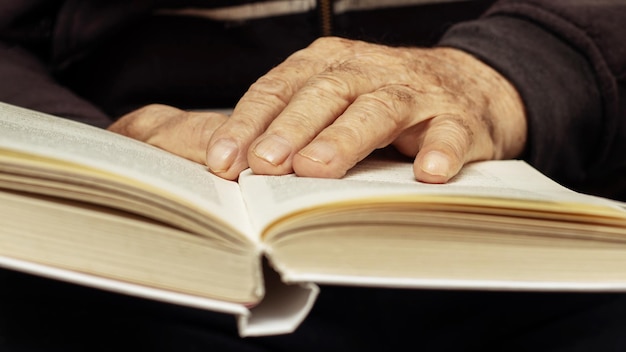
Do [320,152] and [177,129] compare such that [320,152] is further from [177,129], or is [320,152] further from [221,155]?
[177,129]

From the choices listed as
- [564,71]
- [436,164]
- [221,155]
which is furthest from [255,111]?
[564,71]

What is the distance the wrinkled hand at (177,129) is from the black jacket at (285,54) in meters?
0.16

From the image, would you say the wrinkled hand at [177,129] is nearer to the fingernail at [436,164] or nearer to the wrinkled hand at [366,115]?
the wrinkled hand at [366,115]

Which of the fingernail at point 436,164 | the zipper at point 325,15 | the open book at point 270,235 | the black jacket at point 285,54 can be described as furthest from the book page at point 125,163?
the zipper at point 325,15

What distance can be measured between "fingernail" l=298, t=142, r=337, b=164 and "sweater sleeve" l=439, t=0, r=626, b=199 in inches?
14.4

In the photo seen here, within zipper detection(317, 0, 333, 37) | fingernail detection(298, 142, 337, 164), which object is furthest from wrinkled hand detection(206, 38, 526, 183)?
zipper detection(317, 0, 333, 37)

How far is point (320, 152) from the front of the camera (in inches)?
21.9

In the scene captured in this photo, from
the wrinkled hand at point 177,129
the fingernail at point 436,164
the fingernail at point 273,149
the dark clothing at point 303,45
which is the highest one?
the fingernail at point 273,149

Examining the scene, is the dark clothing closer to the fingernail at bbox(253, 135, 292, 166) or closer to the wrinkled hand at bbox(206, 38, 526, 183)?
the wrinkled hand at bbox(206, 38, 526, 183)

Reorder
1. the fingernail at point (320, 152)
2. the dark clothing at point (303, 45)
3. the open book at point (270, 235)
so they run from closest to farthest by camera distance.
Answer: the open book at point (270, 235) → the fingernail at point (320, 152) → the dark clothing at point (303, 45)

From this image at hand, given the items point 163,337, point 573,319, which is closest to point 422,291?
point 573,319

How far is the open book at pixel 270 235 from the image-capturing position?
0.41 meters

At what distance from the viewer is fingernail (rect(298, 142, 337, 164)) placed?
0.55m

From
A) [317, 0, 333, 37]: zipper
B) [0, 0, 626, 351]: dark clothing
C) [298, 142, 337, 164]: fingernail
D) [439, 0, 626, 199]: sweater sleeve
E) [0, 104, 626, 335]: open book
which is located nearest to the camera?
[0, 104, 626, 335]: open book
